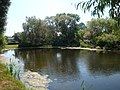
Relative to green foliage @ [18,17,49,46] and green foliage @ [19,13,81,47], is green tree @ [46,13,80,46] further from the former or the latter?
green foliage @ [18,17,49,46]

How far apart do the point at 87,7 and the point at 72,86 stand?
55.0 feet

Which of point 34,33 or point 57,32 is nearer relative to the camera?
point 34,33

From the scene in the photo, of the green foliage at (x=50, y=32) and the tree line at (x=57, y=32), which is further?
the green foliage at (x=50, y=32)

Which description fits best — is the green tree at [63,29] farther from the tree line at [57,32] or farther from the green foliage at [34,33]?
the green foliage at [34,33]

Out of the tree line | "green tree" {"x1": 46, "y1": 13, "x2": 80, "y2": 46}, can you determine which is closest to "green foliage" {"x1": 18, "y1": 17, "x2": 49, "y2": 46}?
the tree line

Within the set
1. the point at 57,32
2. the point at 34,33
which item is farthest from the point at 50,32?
the point at 34,33

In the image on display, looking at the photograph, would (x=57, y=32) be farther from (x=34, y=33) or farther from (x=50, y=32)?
(x=34, y=33)

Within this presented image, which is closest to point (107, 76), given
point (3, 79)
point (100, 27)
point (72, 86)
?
point (72, 86)

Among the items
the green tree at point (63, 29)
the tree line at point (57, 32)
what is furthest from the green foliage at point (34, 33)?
the green tree at point (63, 29)

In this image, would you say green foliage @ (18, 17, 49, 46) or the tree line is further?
green foliage @ (18, 17, 49, 46)

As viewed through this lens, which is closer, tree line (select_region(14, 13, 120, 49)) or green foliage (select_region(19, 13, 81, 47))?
tree line (select_region(14, 13, 120, 49))

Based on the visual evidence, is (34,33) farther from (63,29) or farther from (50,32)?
(63,29)

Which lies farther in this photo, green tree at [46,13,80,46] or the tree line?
green tree at [46,13,80,46]

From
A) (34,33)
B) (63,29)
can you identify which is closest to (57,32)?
(63,29)
